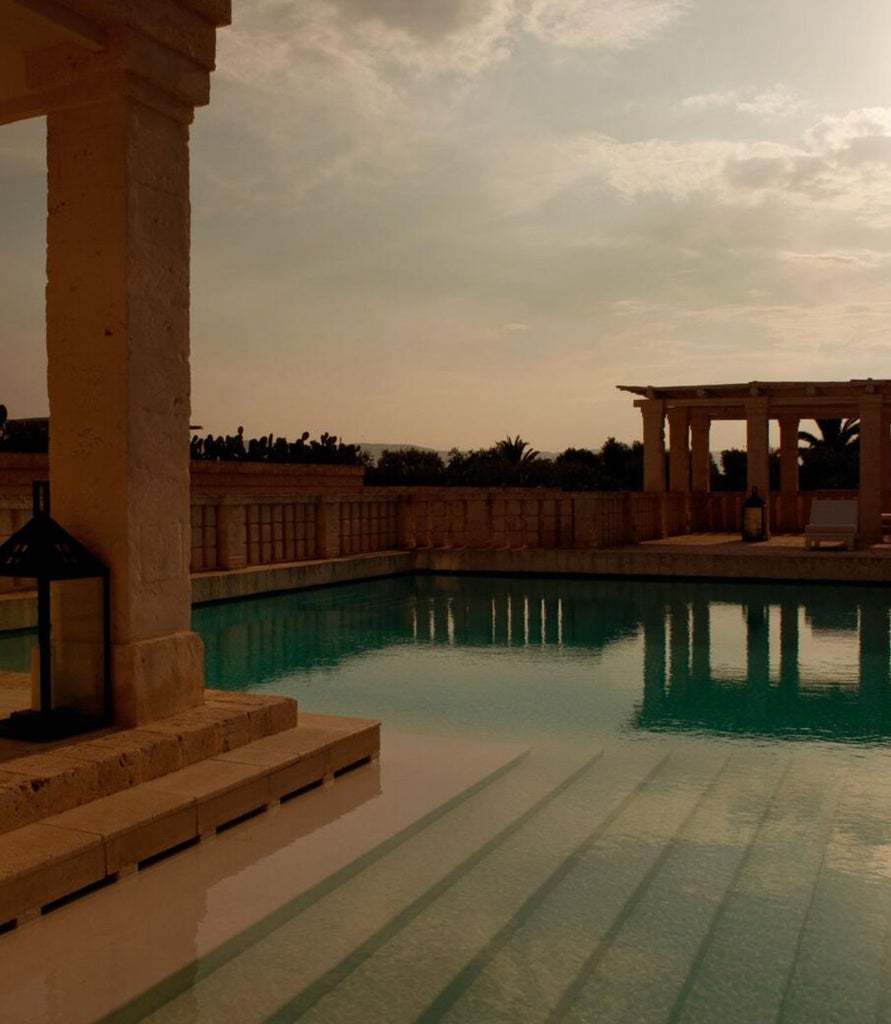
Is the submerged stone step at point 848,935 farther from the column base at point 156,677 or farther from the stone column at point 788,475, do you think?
the stone column at point 788,475

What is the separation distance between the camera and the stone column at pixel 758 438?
2302 centimetres

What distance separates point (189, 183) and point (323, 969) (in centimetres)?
408

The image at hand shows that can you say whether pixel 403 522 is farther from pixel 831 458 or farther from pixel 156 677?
pixel 831 458

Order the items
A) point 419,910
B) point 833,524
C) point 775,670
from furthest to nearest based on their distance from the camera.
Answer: point 833,524
point 775,670
point 419,910

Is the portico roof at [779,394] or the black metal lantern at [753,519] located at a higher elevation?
the portico roof at [779,394]

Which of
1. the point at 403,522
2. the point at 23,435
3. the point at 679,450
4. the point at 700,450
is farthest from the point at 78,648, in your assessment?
the point at 700,450

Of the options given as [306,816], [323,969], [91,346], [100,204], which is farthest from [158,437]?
[323,969]

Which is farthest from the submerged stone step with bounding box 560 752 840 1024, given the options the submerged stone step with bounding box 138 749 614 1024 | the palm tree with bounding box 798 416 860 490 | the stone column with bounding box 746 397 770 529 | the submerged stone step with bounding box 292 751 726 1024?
the palm tree with bounding box 798 416 860 490

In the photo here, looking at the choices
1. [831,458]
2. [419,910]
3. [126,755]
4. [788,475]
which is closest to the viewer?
[419,910]

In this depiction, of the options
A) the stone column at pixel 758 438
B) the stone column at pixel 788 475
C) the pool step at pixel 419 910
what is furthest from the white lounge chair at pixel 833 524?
the pool step at pixel 419 910

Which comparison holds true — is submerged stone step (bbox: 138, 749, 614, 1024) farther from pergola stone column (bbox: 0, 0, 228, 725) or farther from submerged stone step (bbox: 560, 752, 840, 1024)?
pergola stone column (bbox: 0, 0, 228, 725)

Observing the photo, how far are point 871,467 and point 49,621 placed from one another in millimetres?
19364

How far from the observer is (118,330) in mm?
5273

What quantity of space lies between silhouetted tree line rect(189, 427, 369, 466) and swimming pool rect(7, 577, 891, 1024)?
16272mm
